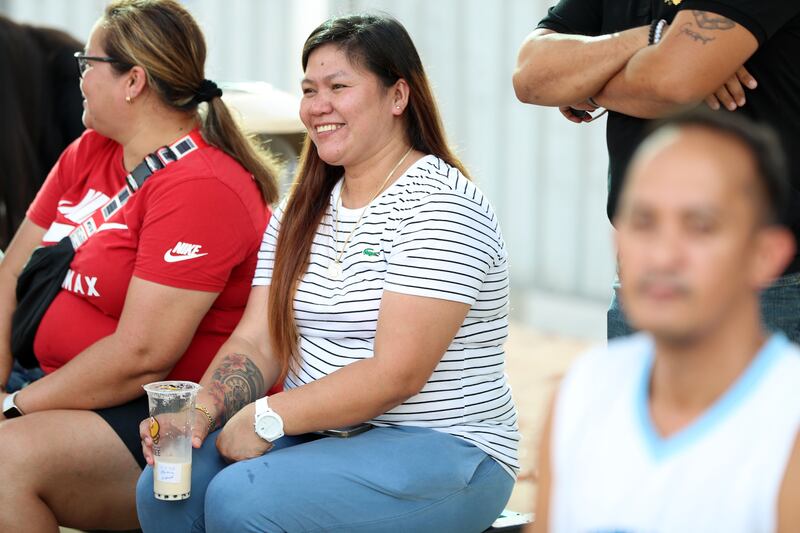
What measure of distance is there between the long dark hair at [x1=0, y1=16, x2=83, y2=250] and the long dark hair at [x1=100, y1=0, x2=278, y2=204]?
1.29 meters

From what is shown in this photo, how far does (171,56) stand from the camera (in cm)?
309

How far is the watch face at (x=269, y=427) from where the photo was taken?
2.53m

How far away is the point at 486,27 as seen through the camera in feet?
20.5

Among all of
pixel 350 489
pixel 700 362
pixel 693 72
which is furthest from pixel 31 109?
pixel 700 362

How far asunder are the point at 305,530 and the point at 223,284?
0.83 m

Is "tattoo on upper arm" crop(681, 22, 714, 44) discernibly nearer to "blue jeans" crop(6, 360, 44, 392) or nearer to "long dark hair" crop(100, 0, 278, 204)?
"long dark hair" crop(100, 0, 278, 204)

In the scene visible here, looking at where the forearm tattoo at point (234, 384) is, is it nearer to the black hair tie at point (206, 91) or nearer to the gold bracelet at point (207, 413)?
the gold bracelet at point (207, 413)

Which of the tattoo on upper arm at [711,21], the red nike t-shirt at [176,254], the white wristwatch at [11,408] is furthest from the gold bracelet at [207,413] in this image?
the tattoo on upper arm at [711,21]

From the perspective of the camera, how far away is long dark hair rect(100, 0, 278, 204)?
3.08 m

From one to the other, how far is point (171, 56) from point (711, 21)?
1499 millimetres

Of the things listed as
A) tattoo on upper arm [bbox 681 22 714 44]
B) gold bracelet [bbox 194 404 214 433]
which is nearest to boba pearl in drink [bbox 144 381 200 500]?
gold bracelet [bbox 194 404 214 433]

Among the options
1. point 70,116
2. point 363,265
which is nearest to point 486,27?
point 70,116

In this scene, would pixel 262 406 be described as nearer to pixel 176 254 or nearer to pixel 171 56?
pixel 176 254

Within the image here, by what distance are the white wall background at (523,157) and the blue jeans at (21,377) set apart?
301 cm
